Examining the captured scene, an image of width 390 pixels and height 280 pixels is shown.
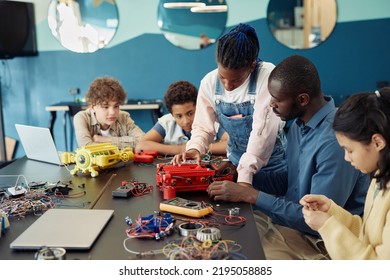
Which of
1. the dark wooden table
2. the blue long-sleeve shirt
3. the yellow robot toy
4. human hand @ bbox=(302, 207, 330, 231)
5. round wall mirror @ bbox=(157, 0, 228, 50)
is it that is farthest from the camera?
round wall mirror @ bbox=(157, 0, 228, 50)

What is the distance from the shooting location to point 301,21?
484 centimetres

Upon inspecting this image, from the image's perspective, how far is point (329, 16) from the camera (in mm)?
4785

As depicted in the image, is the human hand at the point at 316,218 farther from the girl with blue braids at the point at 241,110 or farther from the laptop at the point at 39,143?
the laptop at the point at 39,143

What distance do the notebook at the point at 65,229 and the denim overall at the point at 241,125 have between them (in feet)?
2.72

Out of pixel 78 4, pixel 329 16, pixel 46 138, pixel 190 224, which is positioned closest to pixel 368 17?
pixel 329 16

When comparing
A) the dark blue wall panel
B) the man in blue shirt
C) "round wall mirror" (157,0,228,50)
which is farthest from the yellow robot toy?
"round wall mirror" (157,0,228,50)

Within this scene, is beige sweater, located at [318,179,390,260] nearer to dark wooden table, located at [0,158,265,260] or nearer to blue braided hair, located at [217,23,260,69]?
dark wooden table, located at [0,158,265,260]

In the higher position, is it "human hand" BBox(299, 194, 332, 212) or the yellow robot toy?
"human hand" BBox(299, 194, 332, 212)

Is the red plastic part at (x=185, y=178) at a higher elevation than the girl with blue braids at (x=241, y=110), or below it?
below

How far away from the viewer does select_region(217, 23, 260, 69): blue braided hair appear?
1781 mm

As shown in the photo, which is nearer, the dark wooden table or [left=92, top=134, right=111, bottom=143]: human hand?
the dark wooden table

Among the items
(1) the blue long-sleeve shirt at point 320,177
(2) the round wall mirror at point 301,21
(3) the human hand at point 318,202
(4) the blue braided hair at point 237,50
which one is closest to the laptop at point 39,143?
(4) the blue braided hair at point 237,50

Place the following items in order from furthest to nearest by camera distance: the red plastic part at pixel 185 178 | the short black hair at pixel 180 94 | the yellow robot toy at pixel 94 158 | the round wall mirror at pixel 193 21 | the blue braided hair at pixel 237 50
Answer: the round wall mirror at pixel 193 21, the short black hair at pixel 180 94, the yellow robot toy at pixel 94 158, the blue braided hair at pixel 237 50, the red plastic part at pixel 185 178

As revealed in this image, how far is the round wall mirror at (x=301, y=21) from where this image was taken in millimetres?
4777
